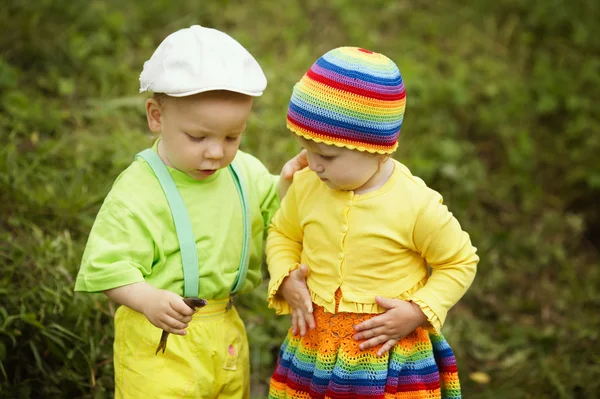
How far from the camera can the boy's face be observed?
96.7 inches

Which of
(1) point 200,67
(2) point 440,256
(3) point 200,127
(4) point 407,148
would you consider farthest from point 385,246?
(4) point 407,148

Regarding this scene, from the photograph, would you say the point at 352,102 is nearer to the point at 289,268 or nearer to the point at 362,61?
the point at 362,61

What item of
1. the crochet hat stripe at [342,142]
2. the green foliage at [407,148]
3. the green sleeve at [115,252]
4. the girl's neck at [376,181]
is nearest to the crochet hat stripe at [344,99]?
the crochet hat stripe at [342,142]

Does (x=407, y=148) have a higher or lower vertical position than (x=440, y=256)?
lower

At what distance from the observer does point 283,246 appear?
2719 mm

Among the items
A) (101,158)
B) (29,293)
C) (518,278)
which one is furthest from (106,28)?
(518,278)

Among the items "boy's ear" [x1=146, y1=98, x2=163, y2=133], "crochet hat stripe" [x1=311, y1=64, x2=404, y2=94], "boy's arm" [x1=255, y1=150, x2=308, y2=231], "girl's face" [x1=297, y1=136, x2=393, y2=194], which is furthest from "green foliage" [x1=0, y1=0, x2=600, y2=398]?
"crochet hat stripe" [x1=311, y1=64, x2=404, y2=94]

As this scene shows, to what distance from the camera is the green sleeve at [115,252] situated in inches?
96.9

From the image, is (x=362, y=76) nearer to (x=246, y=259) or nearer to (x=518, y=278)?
(x=246, y=259)

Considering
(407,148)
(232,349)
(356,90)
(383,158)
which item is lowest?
(407,148)

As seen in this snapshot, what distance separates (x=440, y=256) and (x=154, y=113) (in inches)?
39.8

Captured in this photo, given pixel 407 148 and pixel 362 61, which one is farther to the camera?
pixel 407 148

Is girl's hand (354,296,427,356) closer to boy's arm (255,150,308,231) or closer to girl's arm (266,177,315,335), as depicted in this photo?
girl's arm (266,177,315,335)

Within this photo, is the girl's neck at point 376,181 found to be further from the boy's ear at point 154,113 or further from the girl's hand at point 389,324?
the boy's ear at point 154,113
